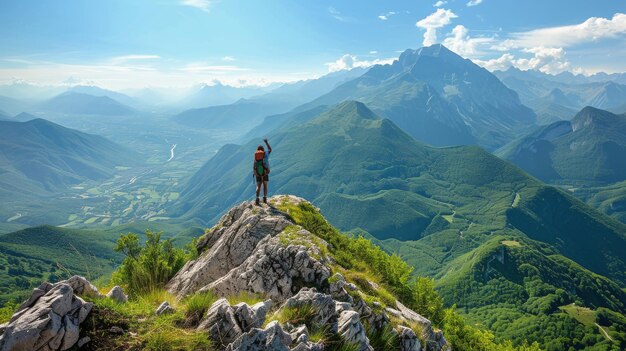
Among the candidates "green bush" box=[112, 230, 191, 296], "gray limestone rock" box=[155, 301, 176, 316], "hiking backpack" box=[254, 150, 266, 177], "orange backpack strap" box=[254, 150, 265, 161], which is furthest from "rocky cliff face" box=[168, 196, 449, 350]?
"orange backpack strap" box=[254, 150, 265, 161]

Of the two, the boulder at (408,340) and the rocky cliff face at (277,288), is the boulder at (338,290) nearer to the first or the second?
the rocky cliff face at (277,288)

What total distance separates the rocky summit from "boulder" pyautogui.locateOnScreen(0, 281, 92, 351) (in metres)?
0.03

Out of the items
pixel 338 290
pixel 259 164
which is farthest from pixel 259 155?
pixel 338 290

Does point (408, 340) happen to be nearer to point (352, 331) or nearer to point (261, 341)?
point (352, 331)

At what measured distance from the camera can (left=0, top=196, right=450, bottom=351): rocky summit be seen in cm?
1138

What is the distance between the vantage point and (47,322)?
10.9 metres

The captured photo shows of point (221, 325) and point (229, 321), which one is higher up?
point (229, 321)

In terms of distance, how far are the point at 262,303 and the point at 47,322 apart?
24.8ft

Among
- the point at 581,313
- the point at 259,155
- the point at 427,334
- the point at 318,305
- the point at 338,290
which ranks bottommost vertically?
the point at 581,313

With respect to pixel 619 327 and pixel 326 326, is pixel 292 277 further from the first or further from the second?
pixel 619 327

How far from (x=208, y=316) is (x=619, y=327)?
22319 cm

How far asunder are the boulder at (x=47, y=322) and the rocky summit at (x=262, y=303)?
0.09ft

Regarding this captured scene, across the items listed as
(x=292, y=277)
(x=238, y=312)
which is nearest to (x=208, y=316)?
(x=238, y=312)

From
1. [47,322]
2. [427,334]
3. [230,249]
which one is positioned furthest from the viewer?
[230,249]
